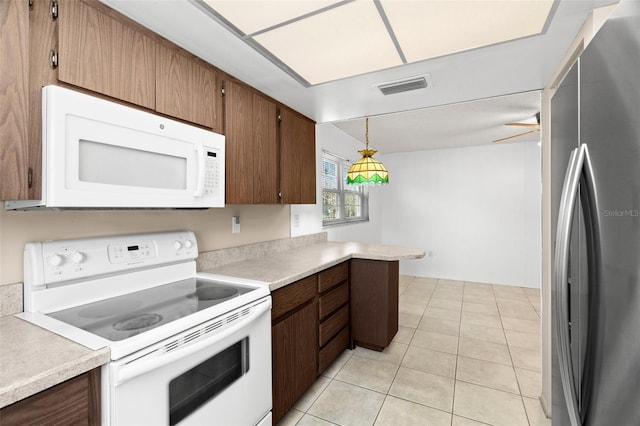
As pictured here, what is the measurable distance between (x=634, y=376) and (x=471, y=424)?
157 centimetres

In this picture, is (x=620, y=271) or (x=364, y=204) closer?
(x=620, y=271)

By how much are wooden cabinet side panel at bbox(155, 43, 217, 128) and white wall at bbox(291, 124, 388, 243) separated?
1464mm

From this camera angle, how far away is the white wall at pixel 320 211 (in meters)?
3.13

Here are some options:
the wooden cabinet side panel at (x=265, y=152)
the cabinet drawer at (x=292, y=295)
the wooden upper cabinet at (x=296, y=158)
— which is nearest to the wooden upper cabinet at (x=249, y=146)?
the wooden cabinet side panel at (x=265, y=152)

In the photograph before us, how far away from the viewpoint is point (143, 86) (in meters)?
1.33

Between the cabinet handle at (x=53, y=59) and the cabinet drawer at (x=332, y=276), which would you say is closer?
the cabinet handle at (x=53, y=59)

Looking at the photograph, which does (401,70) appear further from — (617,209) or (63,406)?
(63,406)

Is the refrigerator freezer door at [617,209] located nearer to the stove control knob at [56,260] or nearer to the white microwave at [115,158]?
the white microwave at [115,158]

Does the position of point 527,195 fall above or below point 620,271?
above

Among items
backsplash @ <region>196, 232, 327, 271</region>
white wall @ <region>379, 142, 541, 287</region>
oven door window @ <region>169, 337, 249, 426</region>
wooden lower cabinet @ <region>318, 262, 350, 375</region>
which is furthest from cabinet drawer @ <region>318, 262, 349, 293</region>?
white wall @ <region>379, 142, 541, 287</region>

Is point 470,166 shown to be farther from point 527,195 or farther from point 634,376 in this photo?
point 634,376

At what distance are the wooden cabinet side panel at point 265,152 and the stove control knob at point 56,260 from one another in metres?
1.04

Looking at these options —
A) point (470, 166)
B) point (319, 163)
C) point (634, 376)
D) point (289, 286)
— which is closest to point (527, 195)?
point (470, 166)

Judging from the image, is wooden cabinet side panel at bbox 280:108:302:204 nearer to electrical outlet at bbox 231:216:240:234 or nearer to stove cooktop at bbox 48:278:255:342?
electrical outlet at bbox 231:216:240:234
